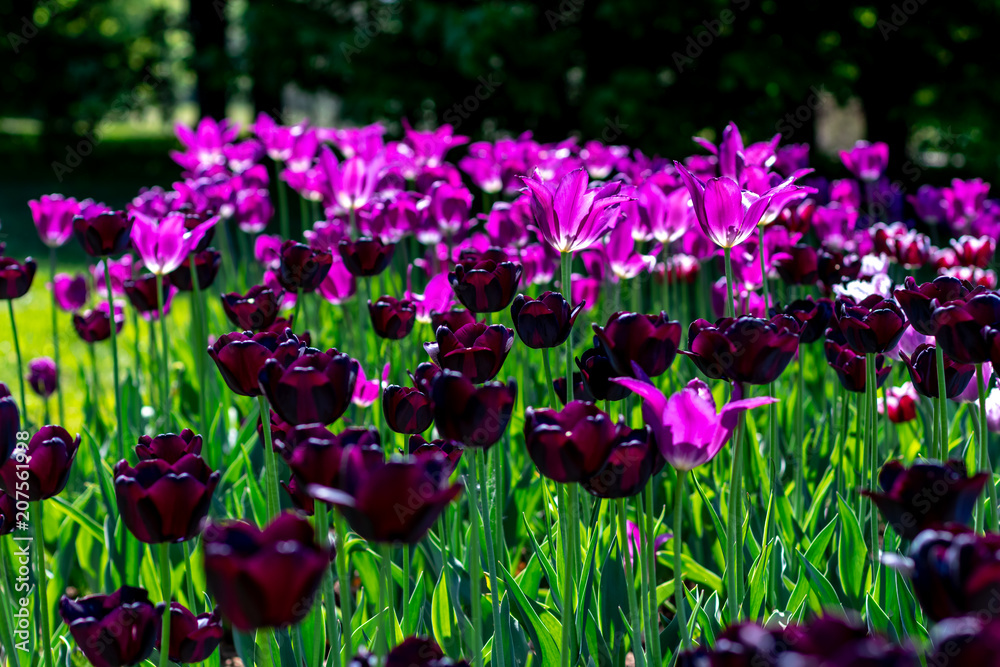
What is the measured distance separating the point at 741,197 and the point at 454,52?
7.45 metres

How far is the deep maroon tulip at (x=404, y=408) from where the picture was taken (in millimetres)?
1548

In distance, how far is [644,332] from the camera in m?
1.41

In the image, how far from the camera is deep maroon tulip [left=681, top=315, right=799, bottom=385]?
138 cm

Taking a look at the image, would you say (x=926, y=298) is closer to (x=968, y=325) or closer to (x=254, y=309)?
(x=968, y=325)

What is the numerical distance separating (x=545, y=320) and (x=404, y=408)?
0.98 ft

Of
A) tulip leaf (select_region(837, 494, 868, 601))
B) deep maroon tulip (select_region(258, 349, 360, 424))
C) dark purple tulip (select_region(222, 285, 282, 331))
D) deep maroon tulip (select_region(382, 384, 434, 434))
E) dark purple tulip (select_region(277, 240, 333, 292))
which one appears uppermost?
dark purple tulip (select_region(277, 240, 333, 292))

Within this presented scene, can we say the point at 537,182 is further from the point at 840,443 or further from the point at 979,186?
the point at 979,186

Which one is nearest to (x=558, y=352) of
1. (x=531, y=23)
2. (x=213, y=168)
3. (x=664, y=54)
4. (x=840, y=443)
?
(x=840, y=443)

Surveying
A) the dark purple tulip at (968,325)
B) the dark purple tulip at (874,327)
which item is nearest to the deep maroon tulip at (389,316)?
A: the dark purple tulip at (874,327)

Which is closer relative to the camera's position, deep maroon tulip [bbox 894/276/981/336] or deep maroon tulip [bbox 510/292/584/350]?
deep maroon tulip [bbox 894/276/981/336]

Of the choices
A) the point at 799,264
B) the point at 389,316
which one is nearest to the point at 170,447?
the point at 389,316

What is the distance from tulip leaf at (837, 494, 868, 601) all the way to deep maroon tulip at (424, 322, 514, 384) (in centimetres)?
87

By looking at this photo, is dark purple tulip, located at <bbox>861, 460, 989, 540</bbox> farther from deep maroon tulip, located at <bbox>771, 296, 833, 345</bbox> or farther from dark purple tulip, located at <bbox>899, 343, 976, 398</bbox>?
deep maroon tulip, located at <bbox>771, 296, 833, 345</bbox>

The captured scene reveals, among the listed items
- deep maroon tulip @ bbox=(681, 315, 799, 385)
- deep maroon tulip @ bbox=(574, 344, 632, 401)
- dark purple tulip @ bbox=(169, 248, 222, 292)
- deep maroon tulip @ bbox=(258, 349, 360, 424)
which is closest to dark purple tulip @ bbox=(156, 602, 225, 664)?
deep maroon tulip @ bbox=(258, 349, 360, 424)
